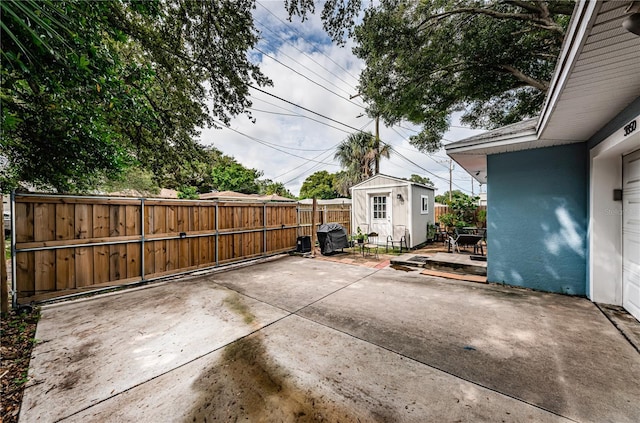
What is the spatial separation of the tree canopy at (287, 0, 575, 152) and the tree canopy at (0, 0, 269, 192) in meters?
2.23

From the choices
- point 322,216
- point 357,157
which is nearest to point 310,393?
point 322,216

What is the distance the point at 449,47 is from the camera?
6.38 m

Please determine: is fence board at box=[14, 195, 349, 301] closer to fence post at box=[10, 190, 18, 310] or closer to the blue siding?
fence post at box=[10, 190, 18, 310]

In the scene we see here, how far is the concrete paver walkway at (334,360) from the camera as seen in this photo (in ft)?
5.65

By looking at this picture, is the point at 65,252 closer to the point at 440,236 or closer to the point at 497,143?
the point at 497,143

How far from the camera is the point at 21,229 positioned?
3646 millimetres

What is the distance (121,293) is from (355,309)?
454cm

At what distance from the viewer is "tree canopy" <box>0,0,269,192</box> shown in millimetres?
2531

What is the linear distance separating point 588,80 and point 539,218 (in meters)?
2.83

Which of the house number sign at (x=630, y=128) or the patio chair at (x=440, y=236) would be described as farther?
the patio chair at (x=440, y=236)

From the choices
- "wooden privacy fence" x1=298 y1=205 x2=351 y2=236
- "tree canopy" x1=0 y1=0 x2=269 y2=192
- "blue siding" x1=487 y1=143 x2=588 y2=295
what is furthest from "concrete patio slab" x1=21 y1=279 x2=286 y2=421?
"wooden privacy fence" x1=298 y1=205 x2=351 y2=236

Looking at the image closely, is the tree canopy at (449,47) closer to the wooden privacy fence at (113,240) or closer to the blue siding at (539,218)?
the blue siding at (539,218)

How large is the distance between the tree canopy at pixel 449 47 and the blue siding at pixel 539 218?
3.57m

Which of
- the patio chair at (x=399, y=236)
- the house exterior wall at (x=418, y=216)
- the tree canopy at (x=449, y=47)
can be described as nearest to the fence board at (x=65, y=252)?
the tree canopy at (x=449, y=47)
